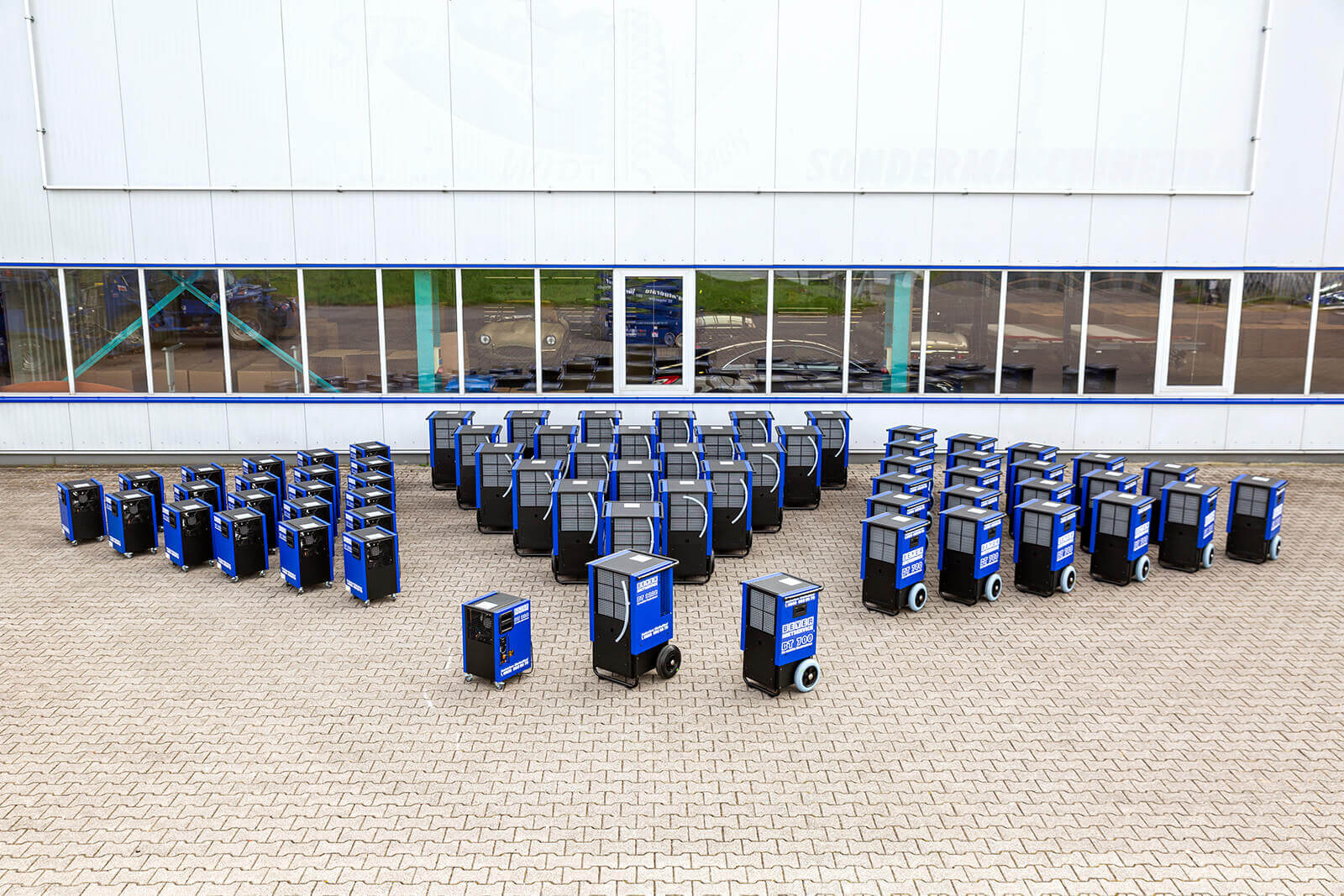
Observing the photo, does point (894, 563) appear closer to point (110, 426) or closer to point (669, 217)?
point (669, 217)

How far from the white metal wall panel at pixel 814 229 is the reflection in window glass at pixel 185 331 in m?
9.16

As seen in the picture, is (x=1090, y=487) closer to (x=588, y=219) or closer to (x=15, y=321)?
(x=588, y=219)

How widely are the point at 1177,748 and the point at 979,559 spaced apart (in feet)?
9.51

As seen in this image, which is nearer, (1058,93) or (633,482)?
(633,482)

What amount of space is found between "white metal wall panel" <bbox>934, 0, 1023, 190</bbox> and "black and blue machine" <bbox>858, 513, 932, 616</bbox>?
25.6ft

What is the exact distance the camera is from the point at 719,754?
694 centimetres

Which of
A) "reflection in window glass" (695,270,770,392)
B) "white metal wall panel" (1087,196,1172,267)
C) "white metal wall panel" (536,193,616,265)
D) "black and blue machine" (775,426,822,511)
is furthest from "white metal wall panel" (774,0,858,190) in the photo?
"black and blue machine" (775,426,822,511)

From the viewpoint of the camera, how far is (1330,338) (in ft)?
52.3

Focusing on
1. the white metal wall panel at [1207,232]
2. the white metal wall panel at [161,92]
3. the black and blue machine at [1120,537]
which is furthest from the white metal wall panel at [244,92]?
the white metal wall panel at [1207,232]

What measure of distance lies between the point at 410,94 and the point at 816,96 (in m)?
6.34

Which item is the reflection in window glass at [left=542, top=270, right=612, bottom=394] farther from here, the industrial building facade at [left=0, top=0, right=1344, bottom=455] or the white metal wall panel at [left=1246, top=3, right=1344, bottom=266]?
the white metal wall panel at [left=1246, top=3, right=1344, bottom=266]

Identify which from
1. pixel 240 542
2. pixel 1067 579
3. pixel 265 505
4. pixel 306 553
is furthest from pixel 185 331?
pixel 1067 579

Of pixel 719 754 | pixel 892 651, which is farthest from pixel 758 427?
pixel 719 754

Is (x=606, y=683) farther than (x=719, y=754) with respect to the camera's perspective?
Yes
